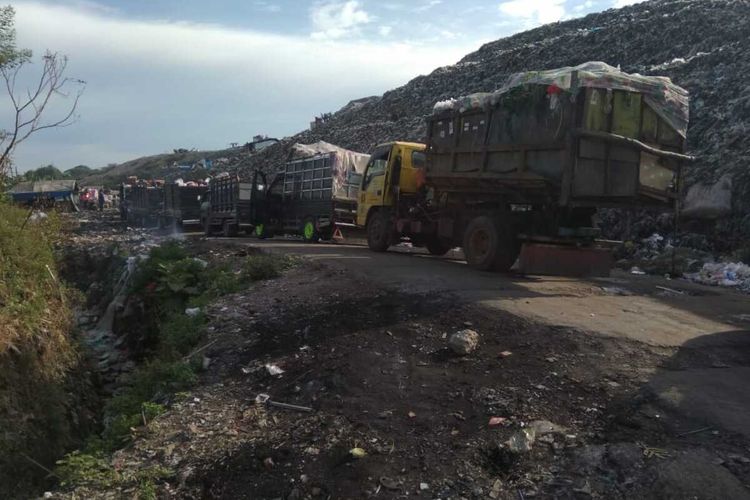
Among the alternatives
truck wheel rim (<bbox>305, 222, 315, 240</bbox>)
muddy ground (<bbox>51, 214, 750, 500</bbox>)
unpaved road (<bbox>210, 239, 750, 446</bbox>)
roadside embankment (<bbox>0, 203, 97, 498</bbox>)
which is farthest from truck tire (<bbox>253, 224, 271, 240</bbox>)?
muddy ground (<bbox>51, 214, 750, 500</bbox>)

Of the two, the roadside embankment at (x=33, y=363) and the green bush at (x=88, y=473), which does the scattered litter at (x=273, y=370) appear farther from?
the roadside embankment at (x=33, y=363)

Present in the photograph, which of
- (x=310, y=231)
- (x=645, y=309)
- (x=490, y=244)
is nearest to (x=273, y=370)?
(x=645, y=309)

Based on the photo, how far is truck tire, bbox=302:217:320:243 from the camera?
58.6 feet

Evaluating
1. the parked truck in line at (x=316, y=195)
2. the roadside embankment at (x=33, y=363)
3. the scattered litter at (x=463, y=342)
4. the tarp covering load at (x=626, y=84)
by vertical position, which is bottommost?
the roadside embankment at (x=33, y=363)

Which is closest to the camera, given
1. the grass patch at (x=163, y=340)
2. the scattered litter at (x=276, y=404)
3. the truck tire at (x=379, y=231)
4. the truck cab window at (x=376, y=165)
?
the grass patch at (x=163, y=340)

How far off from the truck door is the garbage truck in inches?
88.3

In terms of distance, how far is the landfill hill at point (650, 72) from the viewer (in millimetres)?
14188

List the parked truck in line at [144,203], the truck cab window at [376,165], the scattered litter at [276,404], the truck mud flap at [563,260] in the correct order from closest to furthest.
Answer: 1. the scattered litter at [276,404]
2. the truck mud flap at [563,260]
3. the truck cab window at [376,165]
4. the parked truck in line at [144,203]

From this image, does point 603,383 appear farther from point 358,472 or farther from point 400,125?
point 400,125

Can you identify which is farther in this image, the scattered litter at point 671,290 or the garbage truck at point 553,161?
the scattered litter at point 671,290

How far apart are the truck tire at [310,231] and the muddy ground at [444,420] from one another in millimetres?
11538

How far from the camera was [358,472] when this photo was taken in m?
3.62

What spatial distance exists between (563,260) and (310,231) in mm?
10599

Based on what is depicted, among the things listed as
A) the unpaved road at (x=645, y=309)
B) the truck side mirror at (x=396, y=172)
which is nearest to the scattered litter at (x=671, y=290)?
→ the unpaved road at (x=645, y=309)
